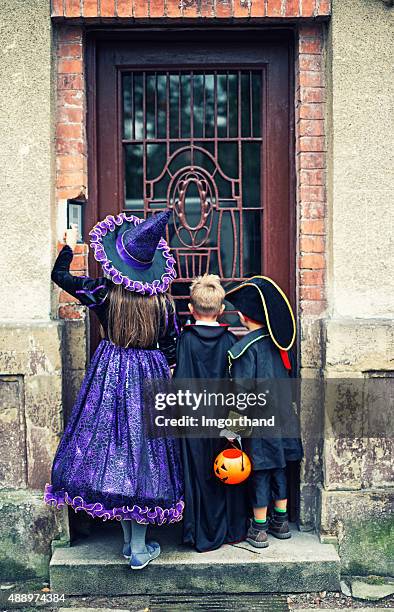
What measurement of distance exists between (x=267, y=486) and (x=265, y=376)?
65cm

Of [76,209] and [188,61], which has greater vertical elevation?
[188,61]

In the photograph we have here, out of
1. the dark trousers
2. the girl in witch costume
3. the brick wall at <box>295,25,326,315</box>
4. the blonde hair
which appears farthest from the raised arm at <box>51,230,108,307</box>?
the dark trousers

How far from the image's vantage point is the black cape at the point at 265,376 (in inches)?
169

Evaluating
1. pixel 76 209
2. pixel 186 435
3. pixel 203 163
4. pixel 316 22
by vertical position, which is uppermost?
pixel 316 22

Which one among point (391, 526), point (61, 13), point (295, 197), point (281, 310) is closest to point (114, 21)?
point (61, 13)

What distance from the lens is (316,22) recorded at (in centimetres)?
447

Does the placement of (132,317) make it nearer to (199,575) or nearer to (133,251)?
(133,251)

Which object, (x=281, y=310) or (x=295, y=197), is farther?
(x=295, y=197)

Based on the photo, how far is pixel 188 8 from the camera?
4.39 meters

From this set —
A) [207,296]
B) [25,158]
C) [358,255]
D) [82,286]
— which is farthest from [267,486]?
[25,158]

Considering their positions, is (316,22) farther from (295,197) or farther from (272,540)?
(272,540)

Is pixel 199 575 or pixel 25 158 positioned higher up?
pixel 25 158

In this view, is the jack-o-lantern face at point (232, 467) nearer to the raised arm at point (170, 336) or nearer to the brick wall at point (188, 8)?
the raised arm at point (170, 336)

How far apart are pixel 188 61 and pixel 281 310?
67.2 inches
